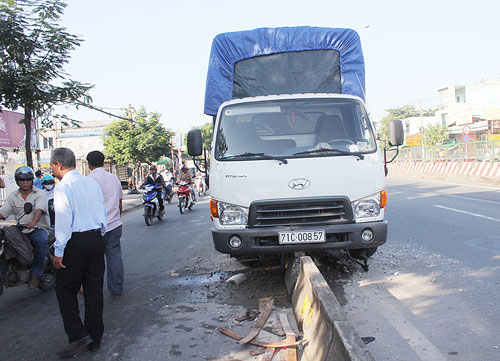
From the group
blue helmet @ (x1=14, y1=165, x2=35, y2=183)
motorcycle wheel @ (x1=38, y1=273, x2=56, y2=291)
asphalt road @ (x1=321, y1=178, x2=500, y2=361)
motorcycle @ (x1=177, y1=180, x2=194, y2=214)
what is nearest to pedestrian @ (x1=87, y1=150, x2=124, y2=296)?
blue helmet @ (x1=14, y1=165, x2=35, y2=183)

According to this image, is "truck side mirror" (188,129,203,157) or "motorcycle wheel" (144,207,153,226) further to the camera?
"motorcycle wheel" (144,207,153,226)

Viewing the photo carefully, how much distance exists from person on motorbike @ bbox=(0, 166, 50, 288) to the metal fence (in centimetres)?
1984

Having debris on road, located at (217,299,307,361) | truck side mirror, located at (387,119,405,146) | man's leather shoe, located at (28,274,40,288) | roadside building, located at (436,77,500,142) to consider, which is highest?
roadside building, located at (436,77,500,142)

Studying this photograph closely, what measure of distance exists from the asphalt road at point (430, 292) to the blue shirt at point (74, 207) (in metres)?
2.48

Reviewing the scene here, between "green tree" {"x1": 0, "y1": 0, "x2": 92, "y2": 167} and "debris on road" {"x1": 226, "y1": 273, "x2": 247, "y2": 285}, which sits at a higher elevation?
"green tree" {"x1": 0, "y1": 0, "x2": 92, "y2": 167}

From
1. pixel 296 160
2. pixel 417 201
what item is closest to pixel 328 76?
pixel 296 160

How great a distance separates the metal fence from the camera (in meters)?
19.6

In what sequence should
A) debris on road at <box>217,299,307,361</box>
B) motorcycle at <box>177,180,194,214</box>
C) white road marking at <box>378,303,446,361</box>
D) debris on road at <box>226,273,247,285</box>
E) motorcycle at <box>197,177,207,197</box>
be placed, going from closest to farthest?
white road marking at <box>378,303,446,361</box>, debris on road at <box>217,299,307,361</box>, debris on road at <box>226,273,247,285</box>, motorcycle at <box>177,180,194,214</box>, motorcycle at <box>197,177,207,197</box>

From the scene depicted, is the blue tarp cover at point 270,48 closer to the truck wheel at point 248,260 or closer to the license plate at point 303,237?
the truck wheel at point 248,260

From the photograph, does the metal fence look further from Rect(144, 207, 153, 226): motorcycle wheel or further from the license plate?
the license plate

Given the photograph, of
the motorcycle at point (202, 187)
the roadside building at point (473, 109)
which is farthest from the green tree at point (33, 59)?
the roadside building at point (473, 109)

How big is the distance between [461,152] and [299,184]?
71.4 ft

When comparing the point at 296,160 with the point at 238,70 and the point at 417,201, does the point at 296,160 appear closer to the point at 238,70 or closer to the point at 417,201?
the point at 238,70

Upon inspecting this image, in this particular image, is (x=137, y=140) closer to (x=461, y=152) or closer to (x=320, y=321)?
(x=461, y=152)
